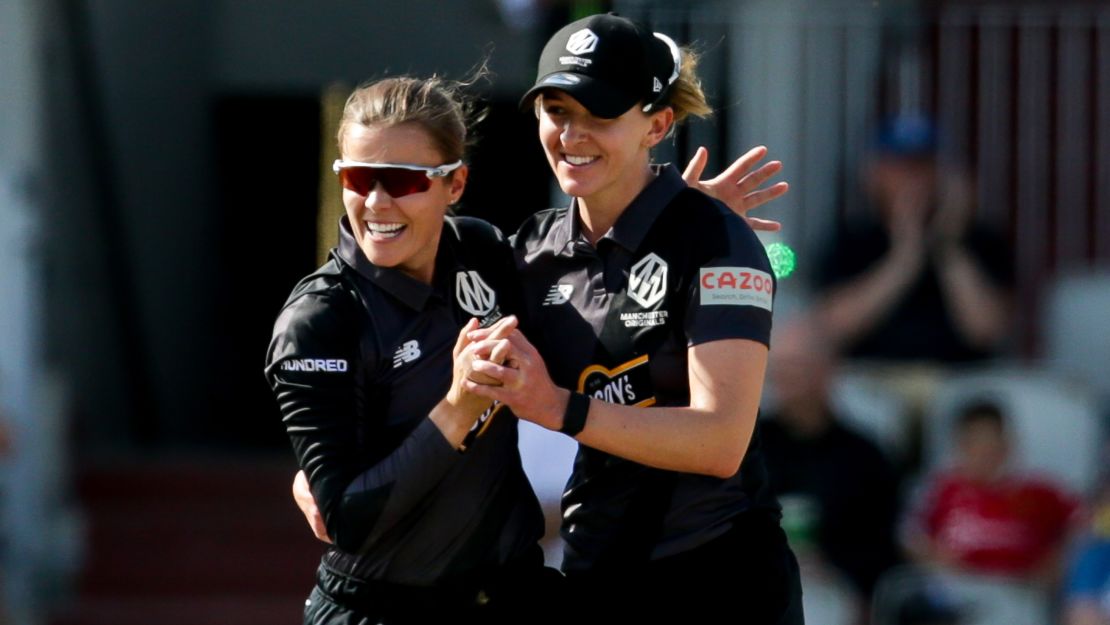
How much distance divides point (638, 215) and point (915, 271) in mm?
4247

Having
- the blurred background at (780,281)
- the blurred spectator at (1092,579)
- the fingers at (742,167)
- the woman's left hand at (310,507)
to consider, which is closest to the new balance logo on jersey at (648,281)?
the fingers at (742,167)

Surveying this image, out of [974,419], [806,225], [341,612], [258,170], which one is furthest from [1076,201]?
[341,612]

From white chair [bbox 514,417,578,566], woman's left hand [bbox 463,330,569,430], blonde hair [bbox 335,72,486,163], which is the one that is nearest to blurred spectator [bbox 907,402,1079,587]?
white chair [bbox 514,417,578,566]

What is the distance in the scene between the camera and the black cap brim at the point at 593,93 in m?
3.18

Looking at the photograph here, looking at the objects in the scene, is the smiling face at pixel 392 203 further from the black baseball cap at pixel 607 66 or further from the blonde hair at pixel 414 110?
the black baseball cap at pixel 607 66

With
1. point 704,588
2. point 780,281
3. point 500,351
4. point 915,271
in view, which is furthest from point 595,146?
point 915,271

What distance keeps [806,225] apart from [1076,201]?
1.35 m

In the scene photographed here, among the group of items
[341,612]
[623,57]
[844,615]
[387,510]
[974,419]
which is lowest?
[844,615]

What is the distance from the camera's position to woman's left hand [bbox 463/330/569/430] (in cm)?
300

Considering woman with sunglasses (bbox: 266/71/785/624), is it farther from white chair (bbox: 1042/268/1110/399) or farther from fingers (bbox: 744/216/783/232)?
white chair (bbox: 1042/268/1110/399)

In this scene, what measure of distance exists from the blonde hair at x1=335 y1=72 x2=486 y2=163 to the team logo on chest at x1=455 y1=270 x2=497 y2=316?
22 cm

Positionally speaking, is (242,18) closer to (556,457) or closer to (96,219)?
(96,219)

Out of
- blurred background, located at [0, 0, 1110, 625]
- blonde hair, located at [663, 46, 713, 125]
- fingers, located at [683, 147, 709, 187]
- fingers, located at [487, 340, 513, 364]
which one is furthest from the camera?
blurred background, located at [0, 0, 1110, 625]

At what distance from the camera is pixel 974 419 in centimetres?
676
